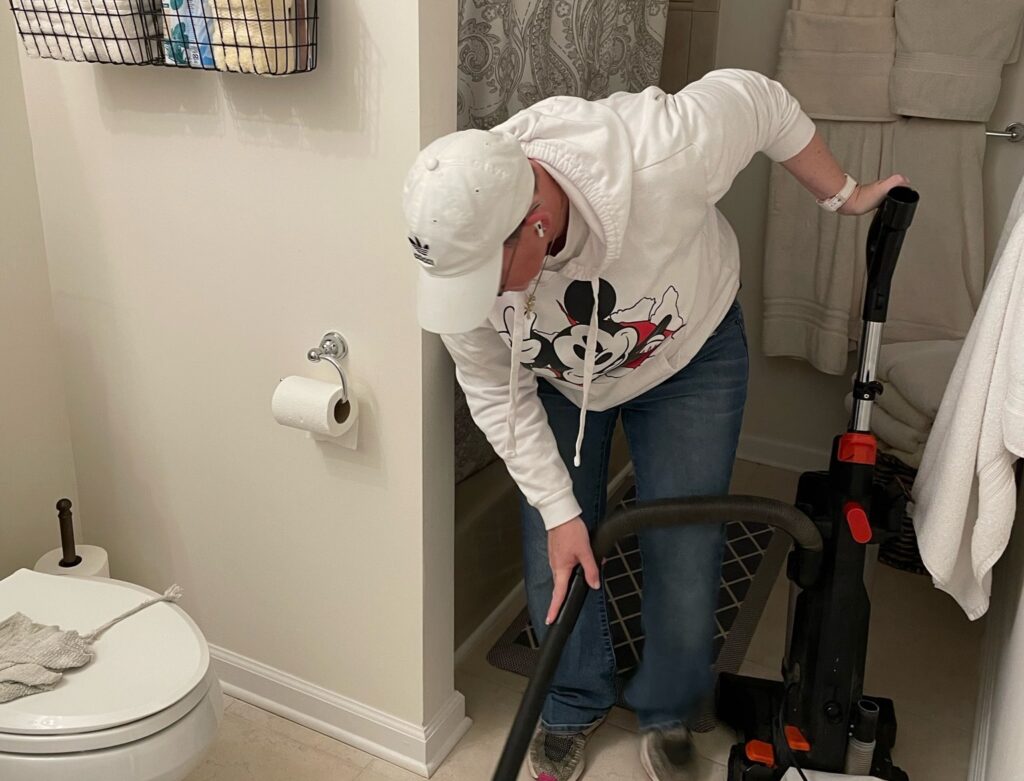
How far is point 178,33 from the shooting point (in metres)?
1.42

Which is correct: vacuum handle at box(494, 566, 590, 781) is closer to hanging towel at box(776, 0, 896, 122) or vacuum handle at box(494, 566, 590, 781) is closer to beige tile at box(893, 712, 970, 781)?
beige tile at box(893, 712, 970, 781)

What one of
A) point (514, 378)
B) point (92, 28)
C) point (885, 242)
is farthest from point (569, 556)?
point (92, 28)

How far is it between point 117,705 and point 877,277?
1237mm

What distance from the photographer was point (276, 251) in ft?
5.24

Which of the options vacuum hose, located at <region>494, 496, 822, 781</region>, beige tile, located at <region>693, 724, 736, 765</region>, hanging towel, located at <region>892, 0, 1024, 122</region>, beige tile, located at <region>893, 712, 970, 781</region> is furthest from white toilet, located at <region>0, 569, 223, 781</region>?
hanging towel, located at <region>892, 0, 1024, 122</region>

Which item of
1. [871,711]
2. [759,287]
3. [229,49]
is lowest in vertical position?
[871,711]

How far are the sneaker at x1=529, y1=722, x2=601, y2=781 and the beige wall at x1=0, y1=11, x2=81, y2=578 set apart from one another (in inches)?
41.4

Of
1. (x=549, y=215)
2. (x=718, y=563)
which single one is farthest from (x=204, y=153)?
(x=718, y=563)

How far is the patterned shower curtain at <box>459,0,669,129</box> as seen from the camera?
1.66 metres

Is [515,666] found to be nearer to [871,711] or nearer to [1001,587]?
[871,711]

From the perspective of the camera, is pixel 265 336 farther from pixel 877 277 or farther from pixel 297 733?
pixel 877 277

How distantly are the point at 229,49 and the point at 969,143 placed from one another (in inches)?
66.9

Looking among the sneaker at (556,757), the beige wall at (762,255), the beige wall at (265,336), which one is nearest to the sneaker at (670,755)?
the sneaker at (556,757)

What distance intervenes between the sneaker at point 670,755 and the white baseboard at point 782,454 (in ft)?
3.91
